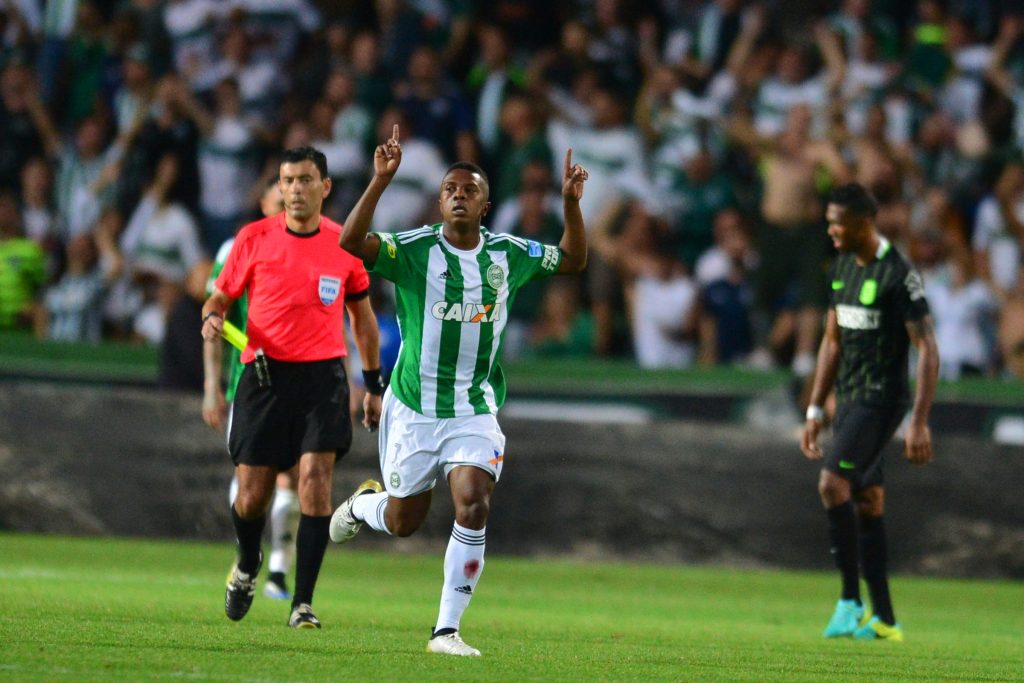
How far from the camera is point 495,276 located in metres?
7.55

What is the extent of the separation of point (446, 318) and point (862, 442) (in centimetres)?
294

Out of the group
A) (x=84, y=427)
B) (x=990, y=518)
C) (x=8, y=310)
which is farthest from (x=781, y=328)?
(x=8, y=310)

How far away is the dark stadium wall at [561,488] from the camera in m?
13.9

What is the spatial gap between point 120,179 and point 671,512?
728cm

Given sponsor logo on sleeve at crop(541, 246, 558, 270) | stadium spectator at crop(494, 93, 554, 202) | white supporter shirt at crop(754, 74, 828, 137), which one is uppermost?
white supporter shirt at crop(754, 74, 828, 137)

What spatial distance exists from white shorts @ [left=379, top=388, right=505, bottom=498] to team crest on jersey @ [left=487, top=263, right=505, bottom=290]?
0.59 m

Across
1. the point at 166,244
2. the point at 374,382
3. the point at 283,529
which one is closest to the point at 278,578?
the point at 283,529

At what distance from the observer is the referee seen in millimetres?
8352

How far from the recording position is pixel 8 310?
646 inches

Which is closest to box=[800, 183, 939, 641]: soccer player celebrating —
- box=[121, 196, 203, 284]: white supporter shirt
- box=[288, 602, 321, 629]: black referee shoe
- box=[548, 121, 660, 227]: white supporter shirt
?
box=[288, 602, 321, 629]: black referee shoe

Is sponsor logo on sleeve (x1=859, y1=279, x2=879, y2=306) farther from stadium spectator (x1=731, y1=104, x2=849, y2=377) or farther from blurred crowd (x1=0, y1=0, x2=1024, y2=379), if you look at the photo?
stadium spectator (x1=731, y1=104, x2=849, y2=377)

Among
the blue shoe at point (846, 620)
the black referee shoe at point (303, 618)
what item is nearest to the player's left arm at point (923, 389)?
the blue shoe at point (846, 620)

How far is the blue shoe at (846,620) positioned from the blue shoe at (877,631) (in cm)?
4

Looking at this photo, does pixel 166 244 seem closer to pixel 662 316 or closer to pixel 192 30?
pixel 192 30
